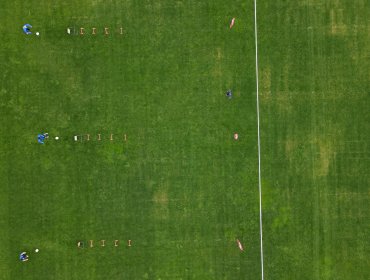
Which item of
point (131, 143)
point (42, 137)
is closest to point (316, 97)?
point (131, 143)

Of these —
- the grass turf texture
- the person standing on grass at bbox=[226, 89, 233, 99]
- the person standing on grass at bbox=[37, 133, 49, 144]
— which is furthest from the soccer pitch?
the person standing on grass at bbox=[37, 133, 49, 144]

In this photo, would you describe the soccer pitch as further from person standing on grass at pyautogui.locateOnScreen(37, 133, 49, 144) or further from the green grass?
person standing on grass at pyautogui.locateOnScreen(37, 133, 49, 144)

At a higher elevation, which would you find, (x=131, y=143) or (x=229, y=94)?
(x=229, y=94)

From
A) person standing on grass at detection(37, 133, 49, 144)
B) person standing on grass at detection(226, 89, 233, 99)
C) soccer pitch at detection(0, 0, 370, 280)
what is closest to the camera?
person standing on grass at detection(37, 133, 49, 144)

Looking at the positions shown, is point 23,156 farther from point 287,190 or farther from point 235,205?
Result: point 287,190

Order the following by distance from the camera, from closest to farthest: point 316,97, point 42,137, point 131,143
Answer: point 42,137 → point 131,143 → point 316,97

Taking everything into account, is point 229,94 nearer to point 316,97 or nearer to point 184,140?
point 184,140

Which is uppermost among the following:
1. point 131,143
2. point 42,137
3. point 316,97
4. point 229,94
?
point 229,94

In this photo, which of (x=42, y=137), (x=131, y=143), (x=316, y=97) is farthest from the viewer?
(x=316, y=97)
